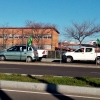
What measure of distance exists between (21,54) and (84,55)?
6232mm

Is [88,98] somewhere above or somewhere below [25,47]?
below

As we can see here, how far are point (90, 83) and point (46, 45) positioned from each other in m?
46.0

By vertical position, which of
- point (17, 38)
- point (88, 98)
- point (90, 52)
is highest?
point (17, 38)

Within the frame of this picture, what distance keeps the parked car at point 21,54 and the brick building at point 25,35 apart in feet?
78.7

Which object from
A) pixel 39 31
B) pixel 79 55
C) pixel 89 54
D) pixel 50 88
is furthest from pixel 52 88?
pixel 39 31

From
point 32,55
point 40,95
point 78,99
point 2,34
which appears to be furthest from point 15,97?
point 2,34

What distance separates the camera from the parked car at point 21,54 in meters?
24.6

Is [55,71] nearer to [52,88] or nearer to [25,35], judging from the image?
[52,88]

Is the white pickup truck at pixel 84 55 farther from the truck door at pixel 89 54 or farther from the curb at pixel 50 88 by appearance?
the curb at pixel 50 88

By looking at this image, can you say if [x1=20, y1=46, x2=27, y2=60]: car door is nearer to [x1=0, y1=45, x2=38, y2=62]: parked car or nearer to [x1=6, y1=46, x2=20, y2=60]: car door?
[x1=0, y1=45, x2=38, y2=62]: parked car

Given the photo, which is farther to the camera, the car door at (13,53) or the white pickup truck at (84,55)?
the car door at (13,53)

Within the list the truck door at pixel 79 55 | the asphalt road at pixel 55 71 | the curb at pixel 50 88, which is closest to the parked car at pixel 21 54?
the truck door at pixel 79 55

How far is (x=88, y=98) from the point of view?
7828 millimetres

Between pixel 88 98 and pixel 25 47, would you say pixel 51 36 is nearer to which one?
pixel 25 47
